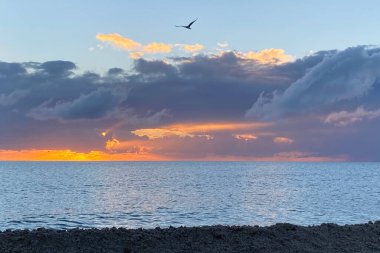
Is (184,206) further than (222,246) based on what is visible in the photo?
Yes

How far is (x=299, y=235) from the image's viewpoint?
2206 centimetres

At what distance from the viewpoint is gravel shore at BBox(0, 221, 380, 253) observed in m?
19.8

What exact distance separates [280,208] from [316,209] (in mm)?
3900

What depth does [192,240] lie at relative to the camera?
20.8 m

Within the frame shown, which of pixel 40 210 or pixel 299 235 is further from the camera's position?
pixel 40 210

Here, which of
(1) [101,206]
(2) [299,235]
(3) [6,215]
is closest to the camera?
(2) [299,235]

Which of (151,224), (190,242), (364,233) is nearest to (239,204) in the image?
(151,224)

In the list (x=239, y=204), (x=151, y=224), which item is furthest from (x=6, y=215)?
(x=239, y=204)

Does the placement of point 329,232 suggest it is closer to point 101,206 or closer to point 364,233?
point 364,233

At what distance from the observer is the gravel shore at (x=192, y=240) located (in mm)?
19781

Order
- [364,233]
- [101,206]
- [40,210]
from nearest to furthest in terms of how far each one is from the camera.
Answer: [364,233]
[40,210]
[101,206]

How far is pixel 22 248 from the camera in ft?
63.7

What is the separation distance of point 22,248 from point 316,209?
38572mm

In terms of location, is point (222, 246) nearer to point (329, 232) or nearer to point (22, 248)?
point (329, 232)
